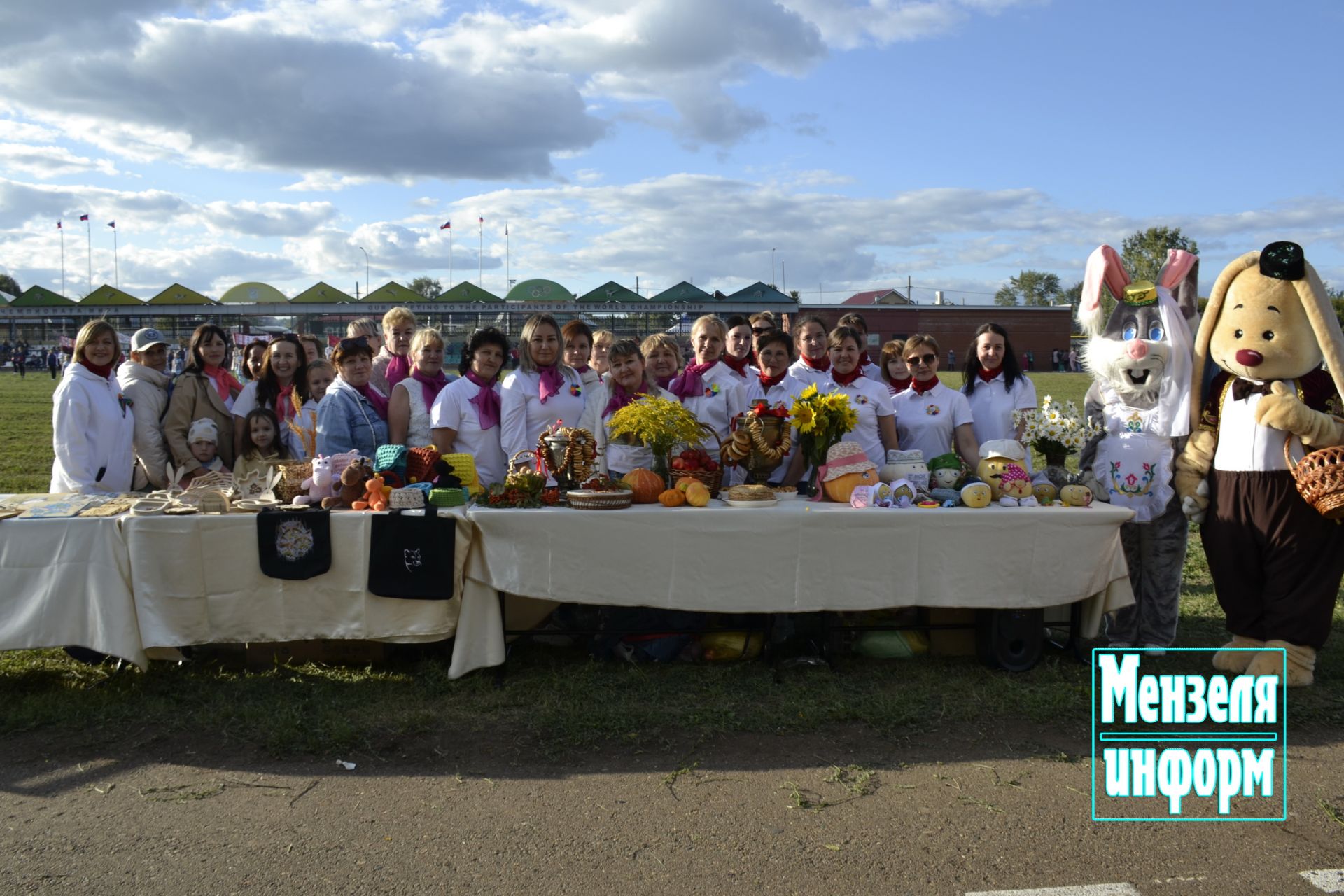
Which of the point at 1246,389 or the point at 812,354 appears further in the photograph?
the point at 812,354

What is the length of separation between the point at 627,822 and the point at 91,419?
11.7 ft

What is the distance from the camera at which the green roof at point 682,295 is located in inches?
1555

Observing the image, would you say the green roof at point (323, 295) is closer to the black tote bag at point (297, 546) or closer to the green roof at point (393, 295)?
the green roof at point (393, 295)

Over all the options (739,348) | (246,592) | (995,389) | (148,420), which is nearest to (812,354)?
(739,348)

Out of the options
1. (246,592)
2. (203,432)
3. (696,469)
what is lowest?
(246,592)

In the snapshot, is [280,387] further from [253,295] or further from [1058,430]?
[253,295]

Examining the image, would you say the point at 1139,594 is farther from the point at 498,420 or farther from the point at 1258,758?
the point at 498,420

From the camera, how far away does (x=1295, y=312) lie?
4.09 meters

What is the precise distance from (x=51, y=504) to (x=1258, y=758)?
17.0ft

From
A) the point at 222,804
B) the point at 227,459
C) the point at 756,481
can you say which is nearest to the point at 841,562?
the point at 756,481

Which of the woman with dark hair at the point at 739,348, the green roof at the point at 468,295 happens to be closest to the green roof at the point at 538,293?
the green roof at the point at 468,295

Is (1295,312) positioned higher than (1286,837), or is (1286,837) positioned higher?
(1295,312)

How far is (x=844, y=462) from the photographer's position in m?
4.36

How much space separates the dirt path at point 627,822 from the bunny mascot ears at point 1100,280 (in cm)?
220
